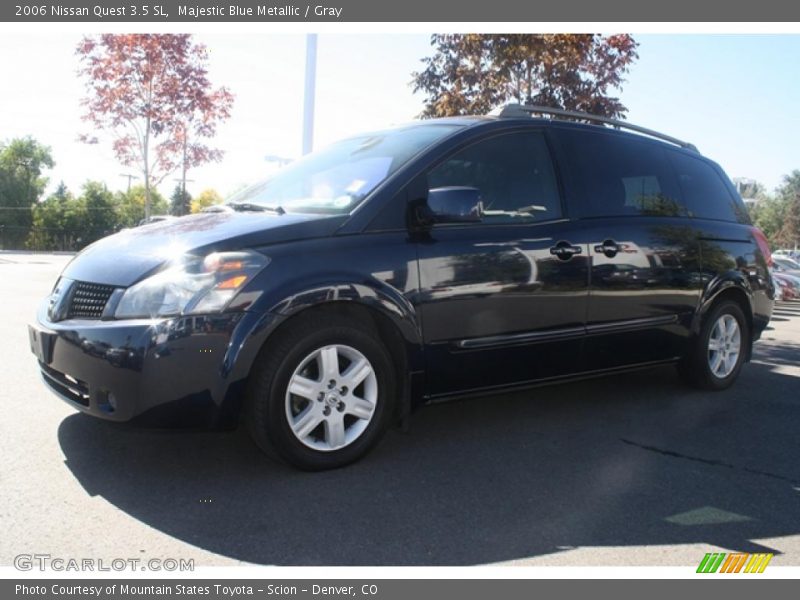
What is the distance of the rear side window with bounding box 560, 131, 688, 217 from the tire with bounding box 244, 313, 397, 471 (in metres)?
1.84

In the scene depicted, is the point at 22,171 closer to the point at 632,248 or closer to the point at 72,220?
the point at 72,220

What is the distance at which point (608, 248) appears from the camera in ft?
14.6

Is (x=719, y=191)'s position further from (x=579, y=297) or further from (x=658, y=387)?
(x=579, y=297)

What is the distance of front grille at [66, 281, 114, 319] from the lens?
3.21m

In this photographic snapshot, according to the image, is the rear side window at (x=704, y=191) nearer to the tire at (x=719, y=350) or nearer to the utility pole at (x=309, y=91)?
the tire at (x=719, y=350)

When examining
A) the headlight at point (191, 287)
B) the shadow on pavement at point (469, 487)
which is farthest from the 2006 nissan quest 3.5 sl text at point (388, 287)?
the shadow on pavement at point (469, 487)

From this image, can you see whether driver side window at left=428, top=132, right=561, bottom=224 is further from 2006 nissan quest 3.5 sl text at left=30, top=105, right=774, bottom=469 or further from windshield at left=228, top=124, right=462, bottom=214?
windshield at left=228, top=124, right=462, bottom=214

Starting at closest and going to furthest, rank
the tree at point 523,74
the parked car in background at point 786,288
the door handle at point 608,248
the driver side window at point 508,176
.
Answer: the driver side window at point 508,176, the door handle at point 608,248, the tree at point 523,74, the parked car in background at point 786,288

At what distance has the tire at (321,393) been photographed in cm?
319

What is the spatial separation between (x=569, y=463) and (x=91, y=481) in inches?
93.4

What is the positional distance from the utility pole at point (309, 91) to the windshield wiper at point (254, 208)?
7.00m
